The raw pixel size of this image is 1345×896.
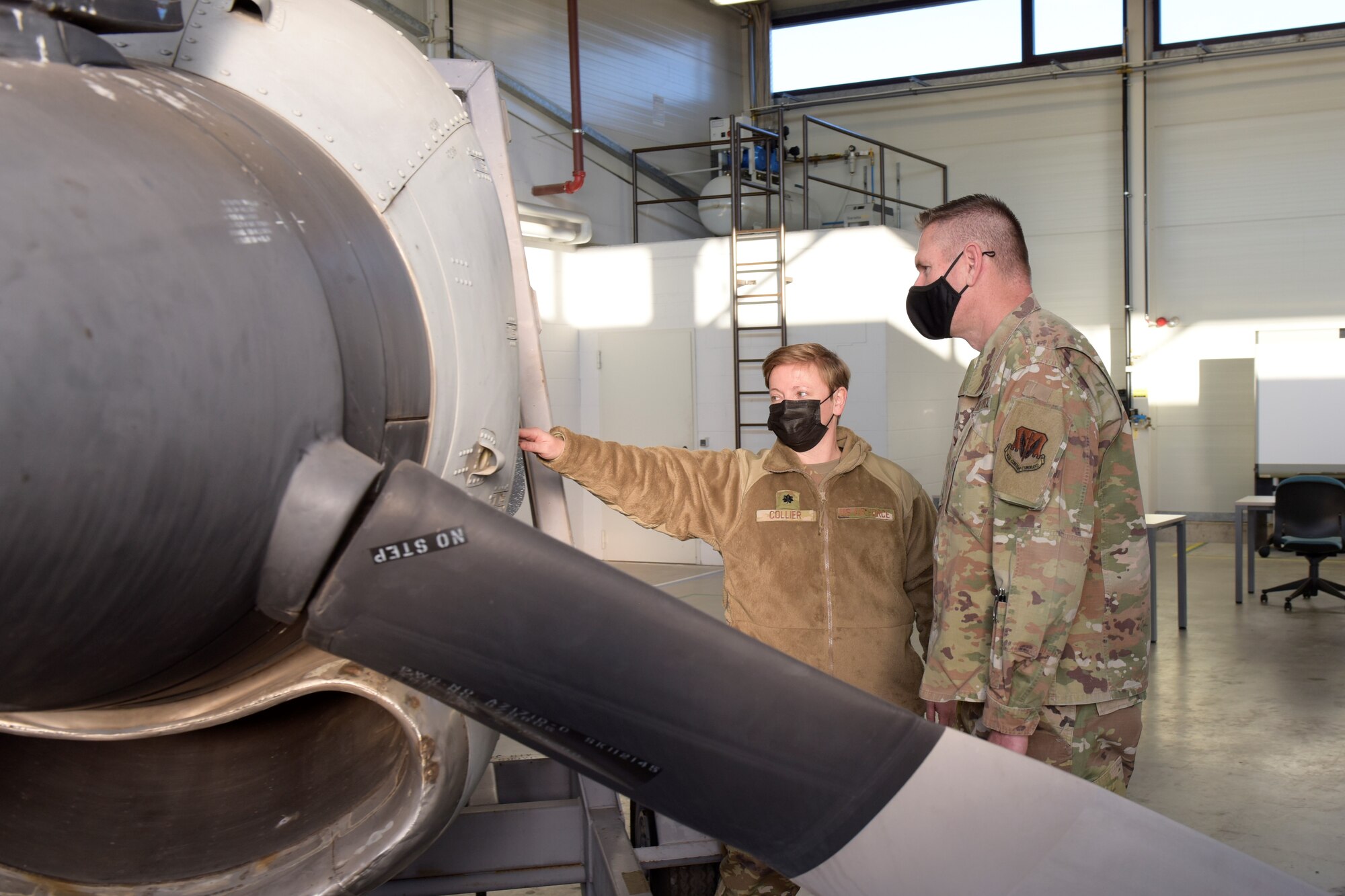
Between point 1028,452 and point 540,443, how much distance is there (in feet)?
3.18

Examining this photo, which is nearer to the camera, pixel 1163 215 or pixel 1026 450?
pixel 1026 450

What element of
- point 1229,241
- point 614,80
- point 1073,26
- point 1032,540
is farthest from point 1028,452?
point 1073,26

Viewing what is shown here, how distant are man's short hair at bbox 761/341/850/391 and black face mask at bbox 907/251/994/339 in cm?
23

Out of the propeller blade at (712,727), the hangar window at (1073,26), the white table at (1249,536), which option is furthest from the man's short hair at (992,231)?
the hangar window at (1073,26)

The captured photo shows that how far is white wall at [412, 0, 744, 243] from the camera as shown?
10.4 metres

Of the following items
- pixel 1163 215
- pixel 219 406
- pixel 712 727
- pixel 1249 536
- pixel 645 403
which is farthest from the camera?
pixel 1163 215

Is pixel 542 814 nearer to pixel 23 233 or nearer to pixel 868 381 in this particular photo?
pixel 23 233

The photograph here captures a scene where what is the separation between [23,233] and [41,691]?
17.0 inches

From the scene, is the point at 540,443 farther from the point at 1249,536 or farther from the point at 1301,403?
the point at 1301,403

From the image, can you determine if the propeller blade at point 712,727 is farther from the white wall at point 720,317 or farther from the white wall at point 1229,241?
the white wall at point 1229,241

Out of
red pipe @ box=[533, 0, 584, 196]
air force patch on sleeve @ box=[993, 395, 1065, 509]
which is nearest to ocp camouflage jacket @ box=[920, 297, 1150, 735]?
air force patch on sleeve @ box=[993, 395, 1065, 509]

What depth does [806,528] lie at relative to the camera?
2574 millimetres

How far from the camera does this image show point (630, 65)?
1231 cm

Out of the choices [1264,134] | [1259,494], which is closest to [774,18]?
[1264,134]
